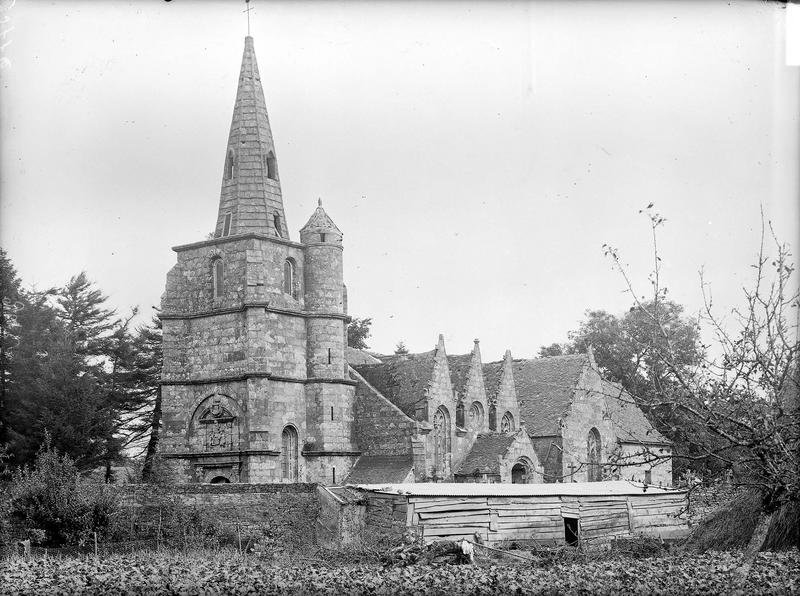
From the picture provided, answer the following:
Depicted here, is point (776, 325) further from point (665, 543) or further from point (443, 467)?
point (443, 467)

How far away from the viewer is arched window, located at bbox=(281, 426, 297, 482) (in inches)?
1396

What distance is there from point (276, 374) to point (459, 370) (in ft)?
33.1

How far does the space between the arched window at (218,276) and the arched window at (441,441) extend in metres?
9.43

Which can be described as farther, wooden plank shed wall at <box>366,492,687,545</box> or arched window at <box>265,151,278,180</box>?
arched window at <box>265,151,278,180</box>

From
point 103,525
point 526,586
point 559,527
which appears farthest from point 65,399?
point 526,586

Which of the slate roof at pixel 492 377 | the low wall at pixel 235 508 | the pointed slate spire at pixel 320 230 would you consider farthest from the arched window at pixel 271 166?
the low wall at pixel 235 508

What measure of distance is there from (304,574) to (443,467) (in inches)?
885

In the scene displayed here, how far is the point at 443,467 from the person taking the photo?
3897 centimetres

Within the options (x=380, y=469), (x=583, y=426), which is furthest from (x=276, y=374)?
(x=583, y=426)

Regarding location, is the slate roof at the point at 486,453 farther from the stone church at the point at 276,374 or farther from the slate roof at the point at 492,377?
the slate roof at the point at 492,377

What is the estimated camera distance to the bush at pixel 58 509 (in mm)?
26141

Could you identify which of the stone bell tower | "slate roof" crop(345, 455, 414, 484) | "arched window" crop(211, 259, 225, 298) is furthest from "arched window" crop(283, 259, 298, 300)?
"slate roof" crop(345, 455, 414, 484)

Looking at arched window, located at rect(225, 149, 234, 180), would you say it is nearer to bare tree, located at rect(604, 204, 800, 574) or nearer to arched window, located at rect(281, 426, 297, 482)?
arched window, located at rect(281, 426, 297, 482)

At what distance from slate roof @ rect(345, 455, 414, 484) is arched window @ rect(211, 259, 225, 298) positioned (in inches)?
Result: 313
